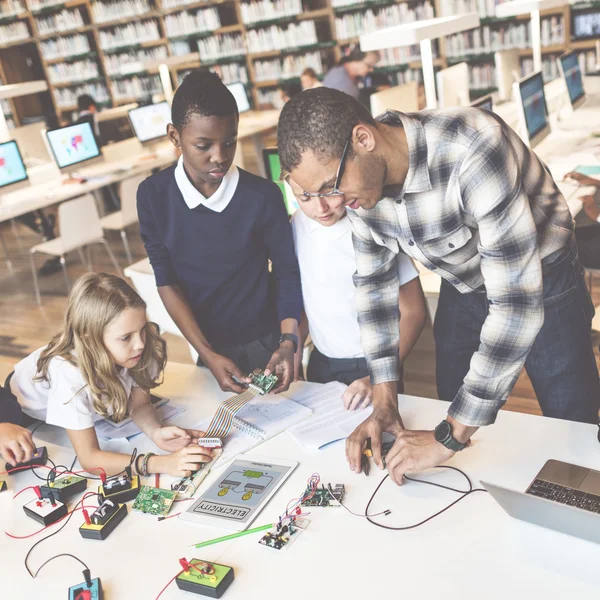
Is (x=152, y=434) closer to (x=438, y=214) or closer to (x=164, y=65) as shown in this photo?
(x=438, y=214)

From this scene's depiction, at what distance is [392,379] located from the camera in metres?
1.50

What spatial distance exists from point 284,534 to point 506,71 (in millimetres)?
4866

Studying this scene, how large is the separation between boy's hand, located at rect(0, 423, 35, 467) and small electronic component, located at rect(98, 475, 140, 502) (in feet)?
0.96

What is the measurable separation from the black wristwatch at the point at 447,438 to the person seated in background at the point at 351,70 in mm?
5131

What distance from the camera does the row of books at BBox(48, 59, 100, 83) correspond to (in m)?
9.05

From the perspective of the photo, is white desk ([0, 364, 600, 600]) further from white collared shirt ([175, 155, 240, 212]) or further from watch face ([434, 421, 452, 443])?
white collared shirt ([175, 155, 240, 212])

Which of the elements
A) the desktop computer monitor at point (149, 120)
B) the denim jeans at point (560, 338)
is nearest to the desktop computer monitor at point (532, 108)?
the denim jeans at point (560, 338)

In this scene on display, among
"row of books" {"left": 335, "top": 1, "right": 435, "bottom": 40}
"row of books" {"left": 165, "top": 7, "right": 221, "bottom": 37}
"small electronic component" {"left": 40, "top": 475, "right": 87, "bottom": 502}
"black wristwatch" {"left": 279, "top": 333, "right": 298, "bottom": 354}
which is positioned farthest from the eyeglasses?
"row of books" {"left": 165, "top": 7, "right": 221, "bottom": 37}

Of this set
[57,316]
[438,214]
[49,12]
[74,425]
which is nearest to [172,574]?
[74,425]

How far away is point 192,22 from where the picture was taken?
26.7 feet

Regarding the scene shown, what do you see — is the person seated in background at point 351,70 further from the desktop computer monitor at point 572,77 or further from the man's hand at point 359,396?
the man's hand at point 359,396

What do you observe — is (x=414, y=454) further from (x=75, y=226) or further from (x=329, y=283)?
(x=75, y=226)

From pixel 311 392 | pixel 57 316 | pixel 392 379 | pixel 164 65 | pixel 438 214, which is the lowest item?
pixel 57 316

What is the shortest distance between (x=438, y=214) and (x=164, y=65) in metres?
5.18
